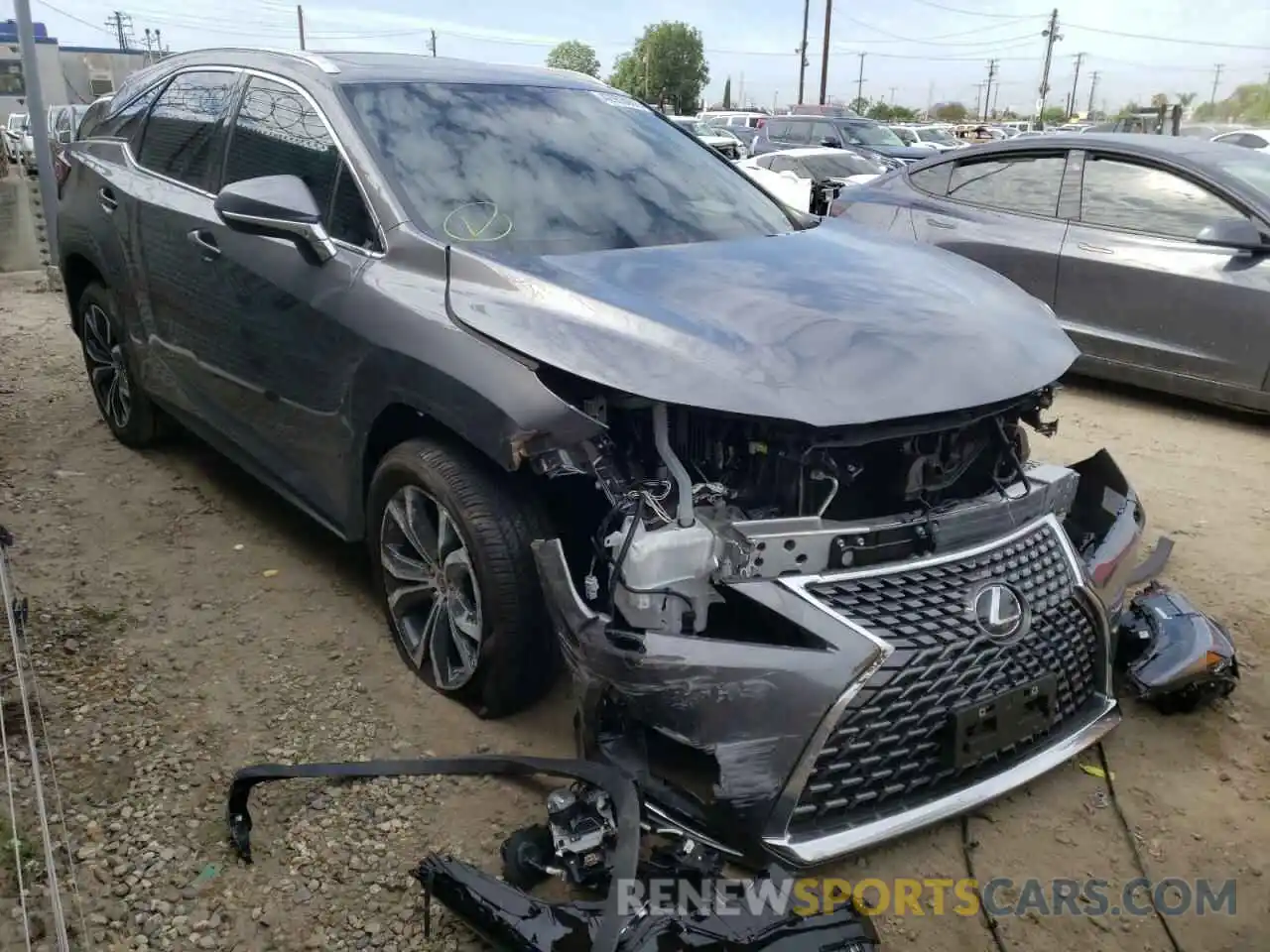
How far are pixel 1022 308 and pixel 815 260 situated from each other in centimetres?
61

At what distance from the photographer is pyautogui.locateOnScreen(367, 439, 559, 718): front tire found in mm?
2719

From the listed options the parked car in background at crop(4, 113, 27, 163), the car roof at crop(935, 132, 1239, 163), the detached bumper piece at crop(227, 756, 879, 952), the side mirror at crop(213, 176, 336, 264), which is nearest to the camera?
the detached bumper piece at crop(227, 756, 879, 952)

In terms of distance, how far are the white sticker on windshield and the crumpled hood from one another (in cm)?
109

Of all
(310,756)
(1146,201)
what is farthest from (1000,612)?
(1146,201)

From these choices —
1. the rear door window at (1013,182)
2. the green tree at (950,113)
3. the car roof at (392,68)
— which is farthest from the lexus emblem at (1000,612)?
the green tree at (950,113)

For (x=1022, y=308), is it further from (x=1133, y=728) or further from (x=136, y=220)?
(x=136, y=220)

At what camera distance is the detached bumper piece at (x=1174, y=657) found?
304 centimetres

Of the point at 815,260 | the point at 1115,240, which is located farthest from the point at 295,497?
the point at 1115,240

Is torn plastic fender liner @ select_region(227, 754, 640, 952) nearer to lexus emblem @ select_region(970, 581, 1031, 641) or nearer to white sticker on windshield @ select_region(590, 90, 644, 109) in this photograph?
lexus emblem @ select_region(970, 581, 1031, 641)

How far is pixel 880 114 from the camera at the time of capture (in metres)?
78.3

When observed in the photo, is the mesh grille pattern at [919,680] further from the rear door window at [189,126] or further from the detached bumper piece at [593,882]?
the rear door window at [189,126]

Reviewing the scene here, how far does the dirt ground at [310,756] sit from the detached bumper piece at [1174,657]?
0.27 ft

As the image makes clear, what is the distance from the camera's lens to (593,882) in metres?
2.34

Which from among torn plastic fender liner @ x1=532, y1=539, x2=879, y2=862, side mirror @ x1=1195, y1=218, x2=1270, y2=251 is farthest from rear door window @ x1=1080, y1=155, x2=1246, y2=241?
torn plastic fender liner @ x1=532, y1=539, x2=879, y2=862
